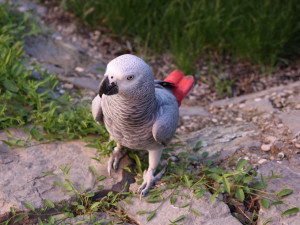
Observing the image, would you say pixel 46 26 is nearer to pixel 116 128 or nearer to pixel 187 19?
pixel 187 19

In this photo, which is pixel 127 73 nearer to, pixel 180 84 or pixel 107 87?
pixel 107 87

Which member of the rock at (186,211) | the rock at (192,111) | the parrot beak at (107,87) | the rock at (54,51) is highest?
the parrot beak at (107,87)

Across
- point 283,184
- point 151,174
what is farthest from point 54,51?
point 283,184

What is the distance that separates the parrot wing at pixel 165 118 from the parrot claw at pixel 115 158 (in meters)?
0.46

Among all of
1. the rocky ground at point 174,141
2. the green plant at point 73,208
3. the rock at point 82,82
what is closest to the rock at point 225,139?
the rocky ground at point 174,141

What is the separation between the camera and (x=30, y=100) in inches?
112

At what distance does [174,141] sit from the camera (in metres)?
2.95

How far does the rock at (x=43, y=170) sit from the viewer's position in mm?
2197

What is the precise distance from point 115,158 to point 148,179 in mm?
294

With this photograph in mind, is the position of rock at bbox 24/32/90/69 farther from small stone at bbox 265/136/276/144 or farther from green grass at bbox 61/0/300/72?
small stone at bbox 265/136/276/144

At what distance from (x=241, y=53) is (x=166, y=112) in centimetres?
217

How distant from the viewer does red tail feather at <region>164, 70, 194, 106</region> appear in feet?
8.39

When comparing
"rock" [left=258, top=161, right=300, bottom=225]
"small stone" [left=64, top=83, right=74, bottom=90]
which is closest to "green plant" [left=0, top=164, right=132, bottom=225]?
"rock" [left=258, top=161, right=300, bottom=225]

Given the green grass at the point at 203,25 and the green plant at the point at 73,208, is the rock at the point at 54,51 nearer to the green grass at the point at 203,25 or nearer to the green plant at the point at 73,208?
the green grass at the point at 203,25
